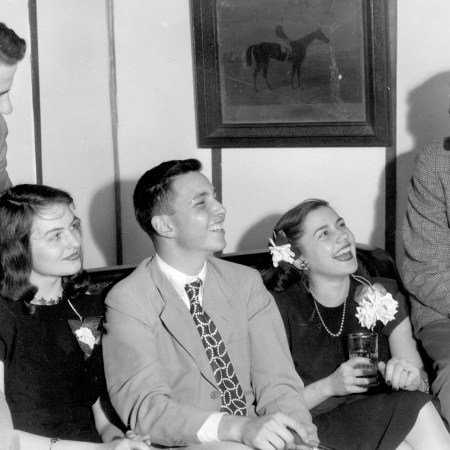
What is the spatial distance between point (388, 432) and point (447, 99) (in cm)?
195

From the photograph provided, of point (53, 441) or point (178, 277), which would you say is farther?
point (178, 277)

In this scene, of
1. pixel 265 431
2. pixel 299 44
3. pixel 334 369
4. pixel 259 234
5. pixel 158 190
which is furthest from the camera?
pixel 259 234

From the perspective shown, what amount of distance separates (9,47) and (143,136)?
197 centimetres

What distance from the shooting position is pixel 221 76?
15.1 ft

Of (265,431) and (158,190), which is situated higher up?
(158,190)

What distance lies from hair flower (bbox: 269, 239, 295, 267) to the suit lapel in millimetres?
546

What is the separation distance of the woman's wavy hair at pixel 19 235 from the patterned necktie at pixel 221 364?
55 centimetres

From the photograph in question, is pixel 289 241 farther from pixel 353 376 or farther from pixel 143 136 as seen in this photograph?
pixel 143 136

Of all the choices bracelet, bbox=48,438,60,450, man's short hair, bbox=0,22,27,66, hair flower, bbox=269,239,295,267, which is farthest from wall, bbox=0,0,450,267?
bracelet, bbox=48,438,60,450

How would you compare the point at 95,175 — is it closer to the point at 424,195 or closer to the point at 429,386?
the point at 424,195

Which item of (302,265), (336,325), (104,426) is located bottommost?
(104,426)

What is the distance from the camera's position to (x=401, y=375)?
2871 mm

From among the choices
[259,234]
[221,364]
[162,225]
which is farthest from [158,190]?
[259,234]

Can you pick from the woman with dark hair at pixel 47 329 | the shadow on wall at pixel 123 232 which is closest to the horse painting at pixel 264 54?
the shadow on wall at pixel 123 232
